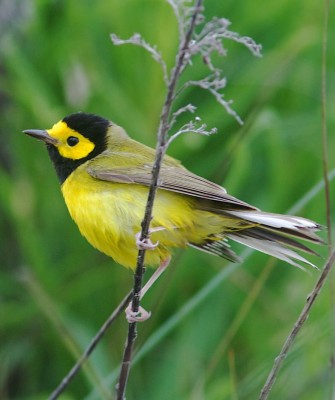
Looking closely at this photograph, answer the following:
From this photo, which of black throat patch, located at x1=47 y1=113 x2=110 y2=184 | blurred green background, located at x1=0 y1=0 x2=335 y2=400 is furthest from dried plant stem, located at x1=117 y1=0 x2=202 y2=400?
blurred green background, located at x1=0 y1=0 x2=335 y2=400

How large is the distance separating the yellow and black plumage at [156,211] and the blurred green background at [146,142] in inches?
33.8

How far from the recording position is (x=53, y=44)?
318 centimetres

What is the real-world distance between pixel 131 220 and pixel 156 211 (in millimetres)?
61

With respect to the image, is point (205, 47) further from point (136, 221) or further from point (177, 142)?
point (177, 142)

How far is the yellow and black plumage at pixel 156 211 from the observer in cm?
168

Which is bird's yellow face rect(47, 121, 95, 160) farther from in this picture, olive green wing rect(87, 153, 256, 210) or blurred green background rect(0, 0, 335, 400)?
blurred green background rect(0, 0, 335, 400)

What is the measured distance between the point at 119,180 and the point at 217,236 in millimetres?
255

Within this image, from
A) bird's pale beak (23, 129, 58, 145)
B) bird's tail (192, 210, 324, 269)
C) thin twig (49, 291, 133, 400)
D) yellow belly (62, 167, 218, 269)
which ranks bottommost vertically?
thin twig (49, 291, 133, 400)

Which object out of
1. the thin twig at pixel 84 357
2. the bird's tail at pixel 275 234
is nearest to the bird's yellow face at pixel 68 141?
the bird's tail at pixel 275 234

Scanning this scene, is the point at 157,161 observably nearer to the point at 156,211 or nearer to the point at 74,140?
the point at 156,211

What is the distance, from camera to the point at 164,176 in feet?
5.95

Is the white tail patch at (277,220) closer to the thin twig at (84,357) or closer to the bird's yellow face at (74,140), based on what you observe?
the thin twig at (84,357)

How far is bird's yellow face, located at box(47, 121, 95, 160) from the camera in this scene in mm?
2051

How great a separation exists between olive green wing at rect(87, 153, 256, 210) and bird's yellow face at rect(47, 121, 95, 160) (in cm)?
7
